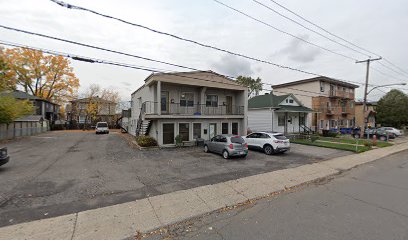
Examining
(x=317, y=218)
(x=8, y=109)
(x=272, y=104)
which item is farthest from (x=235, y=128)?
(x=8, y=109)

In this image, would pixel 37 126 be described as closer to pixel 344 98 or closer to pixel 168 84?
pixel 168 84

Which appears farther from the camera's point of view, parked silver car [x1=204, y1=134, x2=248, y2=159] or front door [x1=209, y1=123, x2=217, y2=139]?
front door [x1=209, y1=123, x2=217, y2=139]

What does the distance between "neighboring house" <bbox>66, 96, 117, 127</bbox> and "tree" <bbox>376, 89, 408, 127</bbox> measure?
5791cm

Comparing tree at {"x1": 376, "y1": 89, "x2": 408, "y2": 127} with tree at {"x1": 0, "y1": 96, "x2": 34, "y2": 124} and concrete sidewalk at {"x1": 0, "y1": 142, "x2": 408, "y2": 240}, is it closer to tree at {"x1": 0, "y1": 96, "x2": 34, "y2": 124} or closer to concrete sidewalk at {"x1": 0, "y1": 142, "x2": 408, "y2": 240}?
concrete sidewalk at {"x1": 0, "y1": 142, "x2": 408, "y2": 240}

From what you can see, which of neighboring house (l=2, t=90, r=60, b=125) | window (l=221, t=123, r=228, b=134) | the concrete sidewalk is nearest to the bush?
window (l=221, t=123, r=228, b=134)

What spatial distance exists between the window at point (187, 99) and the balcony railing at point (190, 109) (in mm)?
100

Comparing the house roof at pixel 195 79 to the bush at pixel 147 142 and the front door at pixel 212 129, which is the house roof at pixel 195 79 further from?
the bush at pixel 147 142

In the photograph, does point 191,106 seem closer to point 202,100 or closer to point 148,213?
point 202,100

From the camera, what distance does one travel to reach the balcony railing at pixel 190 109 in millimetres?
16906

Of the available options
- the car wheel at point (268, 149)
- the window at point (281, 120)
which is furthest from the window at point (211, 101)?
the window at point (281, 120)

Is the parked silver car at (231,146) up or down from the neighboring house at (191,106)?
down

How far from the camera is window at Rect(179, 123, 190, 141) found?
17.0 metres

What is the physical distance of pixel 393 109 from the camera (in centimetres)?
3438

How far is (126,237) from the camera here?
3955 millimetres
